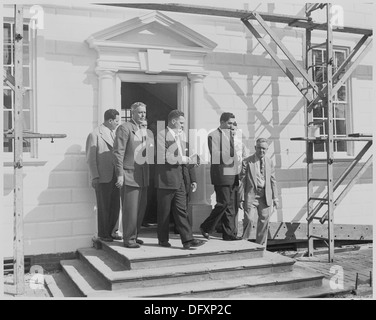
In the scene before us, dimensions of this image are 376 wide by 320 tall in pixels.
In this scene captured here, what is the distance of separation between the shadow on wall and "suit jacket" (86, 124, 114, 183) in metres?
0.42

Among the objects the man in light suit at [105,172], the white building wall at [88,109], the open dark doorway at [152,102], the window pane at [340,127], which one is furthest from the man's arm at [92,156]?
the window pane at [340,127]

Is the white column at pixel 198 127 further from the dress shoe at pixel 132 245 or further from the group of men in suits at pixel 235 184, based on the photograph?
the dress shoe at pixel 132 245

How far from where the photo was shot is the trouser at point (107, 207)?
662 centimetres

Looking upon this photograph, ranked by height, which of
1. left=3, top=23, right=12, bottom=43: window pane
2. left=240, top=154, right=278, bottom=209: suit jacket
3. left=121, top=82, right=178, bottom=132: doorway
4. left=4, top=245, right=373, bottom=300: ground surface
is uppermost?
left=3, top=23, right=12, bottom=43: window pane

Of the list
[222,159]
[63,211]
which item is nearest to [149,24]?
[222,159]

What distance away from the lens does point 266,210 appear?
7.07m

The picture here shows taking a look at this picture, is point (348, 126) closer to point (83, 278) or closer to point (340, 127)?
point (340, 127)

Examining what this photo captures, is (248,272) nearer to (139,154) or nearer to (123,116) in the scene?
(139,154)

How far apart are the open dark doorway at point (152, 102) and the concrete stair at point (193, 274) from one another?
2.01m

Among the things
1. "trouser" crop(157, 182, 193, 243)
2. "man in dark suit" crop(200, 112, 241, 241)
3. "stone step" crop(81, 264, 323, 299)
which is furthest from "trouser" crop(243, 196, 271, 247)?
"trouser" crop(157, 182, 193, 243)

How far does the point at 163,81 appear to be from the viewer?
737 centimetres

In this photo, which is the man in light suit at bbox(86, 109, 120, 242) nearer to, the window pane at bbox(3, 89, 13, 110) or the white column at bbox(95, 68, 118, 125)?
the white column at bbox(95, 68, 118, 125)

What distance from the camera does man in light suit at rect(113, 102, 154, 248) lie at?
19.4 ft
